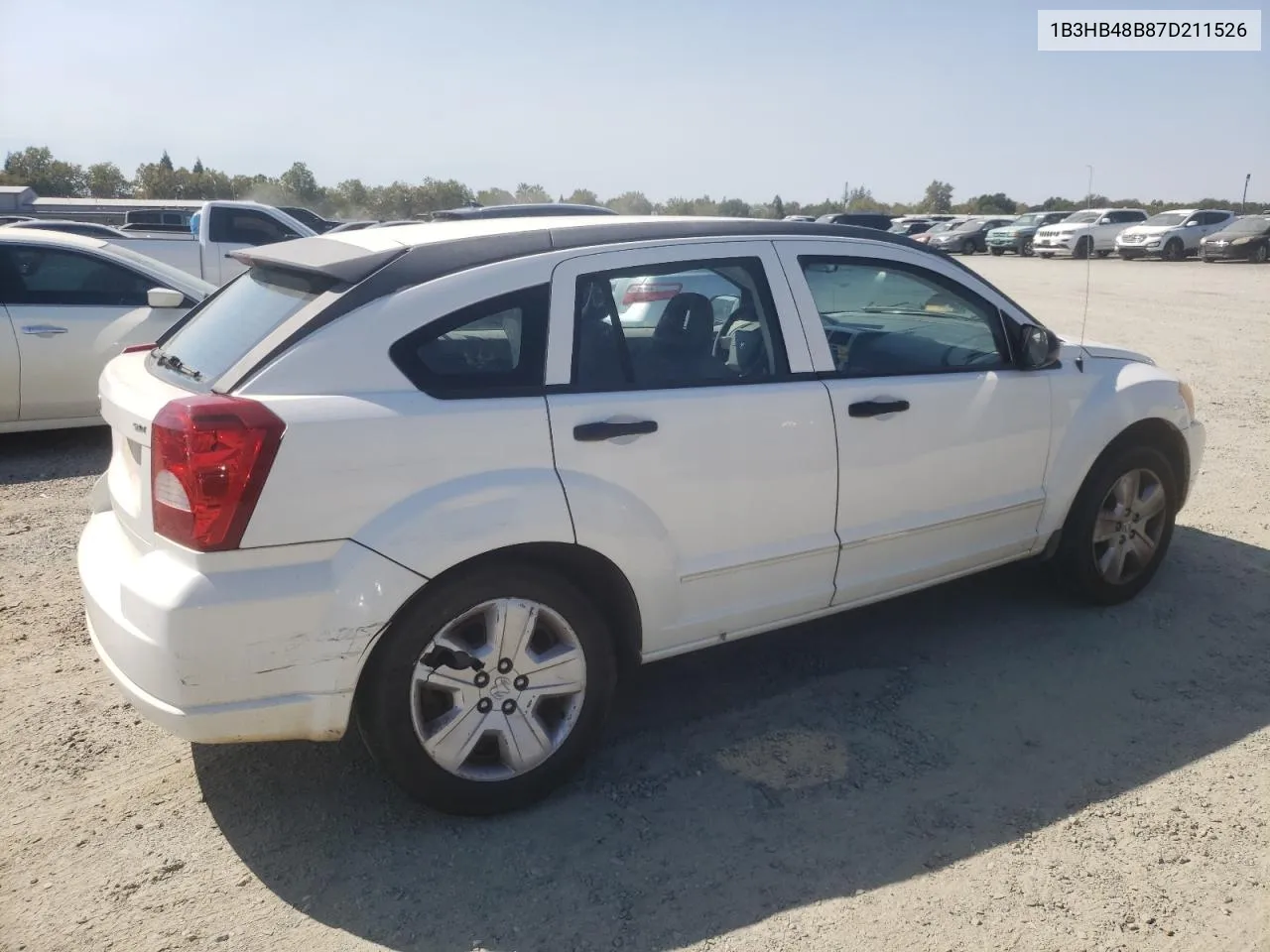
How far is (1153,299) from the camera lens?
61.4ft

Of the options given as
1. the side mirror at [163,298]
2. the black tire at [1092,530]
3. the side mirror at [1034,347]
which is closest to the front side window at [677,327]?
the side mirror at [1034,347]

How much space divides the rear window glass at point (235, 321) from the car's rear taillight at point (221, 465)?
1.03 ft

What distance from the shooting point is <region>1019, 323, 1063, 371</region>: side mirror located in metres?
4.21

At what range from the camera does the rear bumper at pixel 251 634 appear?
268cm

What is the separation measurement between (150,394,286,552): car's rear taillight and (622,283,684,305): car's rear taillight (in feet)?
4.12

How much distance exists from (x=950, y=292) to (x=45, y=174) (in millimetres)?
54700

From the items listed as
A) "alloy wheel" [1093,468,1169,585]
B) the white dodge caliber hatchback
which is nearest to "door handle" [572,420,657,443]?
the white dodge caliber hatchback

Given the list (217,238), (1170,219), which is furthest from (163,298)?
(1170,219)

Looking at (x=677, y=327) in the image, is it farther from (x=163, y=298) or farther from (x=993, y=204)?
(x=993, y=204)

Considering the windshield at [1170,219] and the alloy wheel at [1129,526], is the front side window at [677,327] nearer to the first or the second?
the alloy wheel at [1129,526]

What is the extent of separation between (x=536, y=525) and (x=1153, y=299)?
18798 mm

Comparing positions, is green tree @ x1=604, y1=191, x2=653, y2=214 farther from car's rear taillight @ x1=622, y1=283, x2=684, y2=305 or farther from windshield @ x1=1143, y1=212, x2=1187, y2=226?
car's rear taillight @ x1=622, y1=283, x2=684, y2=305

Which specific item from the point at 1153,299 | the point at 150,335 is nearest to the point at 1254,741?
the point at 150,335

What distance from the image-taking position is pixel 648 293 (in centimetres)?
354
